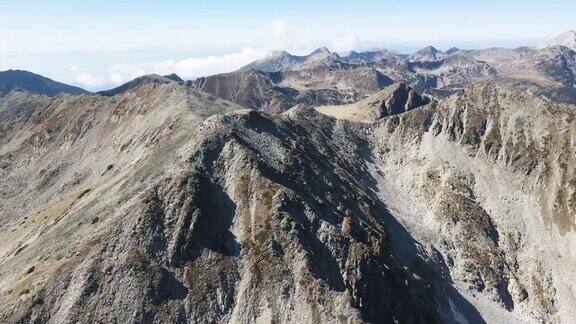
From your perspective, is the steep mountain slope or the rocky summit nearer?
the rocky summit

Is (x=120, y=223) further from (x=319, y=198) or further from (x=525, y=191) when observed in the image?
(x=525, y=191)

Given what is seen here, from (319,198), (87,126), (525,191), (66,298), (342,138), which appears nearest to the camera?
(66,298)

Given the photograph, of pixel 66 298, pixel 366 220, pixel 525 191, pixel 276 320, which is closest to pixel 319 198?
pixel 366 220

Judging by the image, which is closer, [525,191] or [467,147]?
[525,191]

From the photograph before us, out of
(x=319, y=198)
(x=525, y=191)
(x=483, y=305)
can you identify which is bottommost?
(x=483, y=305)

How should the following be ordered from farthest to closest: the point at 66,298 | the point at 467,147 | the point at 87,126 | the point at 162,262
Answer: the point at 87,126 < the point at 467,147 < the point at 162,262 < the point at 66,298
